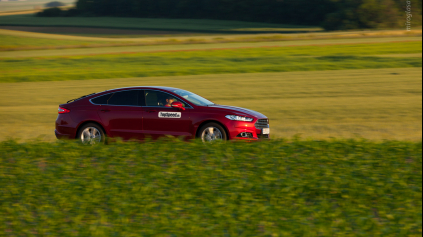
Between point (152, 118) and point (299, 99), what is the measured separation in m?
9.87

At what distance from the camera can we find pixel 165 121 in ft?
35.4

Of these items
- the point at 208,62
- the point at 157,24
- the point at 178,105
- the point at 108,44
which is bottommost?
the point at 178,105

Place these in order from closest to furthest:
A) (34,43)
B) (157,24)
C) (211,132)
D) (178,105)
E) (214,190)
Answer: (214,190), (211,132), (178,105), (34,43), (157,24)

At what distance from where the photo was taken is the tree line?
35.3m

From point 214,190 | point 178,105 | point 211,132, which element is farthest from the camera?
point 178,105

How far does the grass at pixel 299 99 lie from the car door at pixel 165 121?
2.57 metres

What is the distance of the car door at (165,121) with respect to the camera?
420 inches

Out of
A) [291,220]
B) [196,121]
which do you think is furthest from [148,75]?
[291,220]

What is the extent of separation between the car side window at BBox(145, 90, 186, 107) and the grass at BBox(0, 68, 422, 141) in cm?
280

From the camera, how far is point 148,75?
29312 mm

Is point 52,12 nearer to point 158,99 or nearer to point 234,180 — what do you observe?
point 158,99

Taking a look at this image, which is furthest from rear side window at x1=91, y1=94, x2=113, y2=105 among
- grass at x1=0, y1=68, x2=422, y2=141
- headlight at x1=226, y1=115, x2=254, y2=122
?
headlight at x1=226, y1=115, x2=254, y2=122

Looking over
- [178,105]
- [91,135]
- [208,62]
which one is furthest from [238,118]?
[208,62]

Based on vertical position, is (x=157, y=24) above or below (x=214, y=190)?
above
